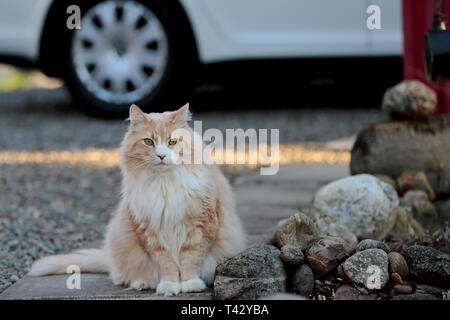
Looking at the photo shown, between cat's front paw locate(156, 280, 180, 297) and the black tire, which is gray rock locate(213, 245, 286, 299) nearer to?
cat's front paw locate(156, 280, 180, 297)

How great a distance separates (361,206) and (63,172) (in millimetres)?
2745

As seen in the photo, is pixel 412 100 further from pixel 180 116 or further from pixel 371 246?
pixel 180 116

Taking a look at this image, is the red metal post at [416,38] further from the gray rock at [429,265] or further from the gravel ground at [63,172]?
the gray rock at [429,265]

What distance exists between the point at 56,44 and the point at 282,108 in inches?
94.9

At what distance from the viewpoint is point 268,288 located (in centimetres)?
307

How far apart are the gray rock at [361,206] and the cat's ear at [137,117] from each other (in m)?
1.22

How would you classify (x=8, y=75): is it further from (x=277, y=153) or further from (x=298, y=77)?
(x=277, y=153)

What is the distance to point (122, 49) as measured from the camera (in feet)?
22.7

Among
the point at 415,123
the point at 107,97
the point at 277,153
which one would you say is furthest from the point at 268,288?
the point at 107,97

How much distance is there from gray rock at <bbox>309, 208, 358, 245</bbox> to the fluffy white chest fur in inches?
29.1

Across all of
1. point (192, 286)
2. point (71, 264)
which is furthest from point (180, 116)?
point (71, 264)

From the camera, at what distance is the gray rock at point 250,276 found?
10.00 feet

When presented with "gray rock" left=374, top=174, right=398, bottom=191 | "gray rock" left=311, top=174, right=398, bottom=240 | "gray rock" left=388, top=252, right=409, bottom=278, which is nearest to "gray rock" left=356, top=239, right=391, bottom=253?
"gray rock" left=388, top=252, right=409, bottom=278

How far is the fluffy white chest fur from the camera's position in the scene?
10.5ft
